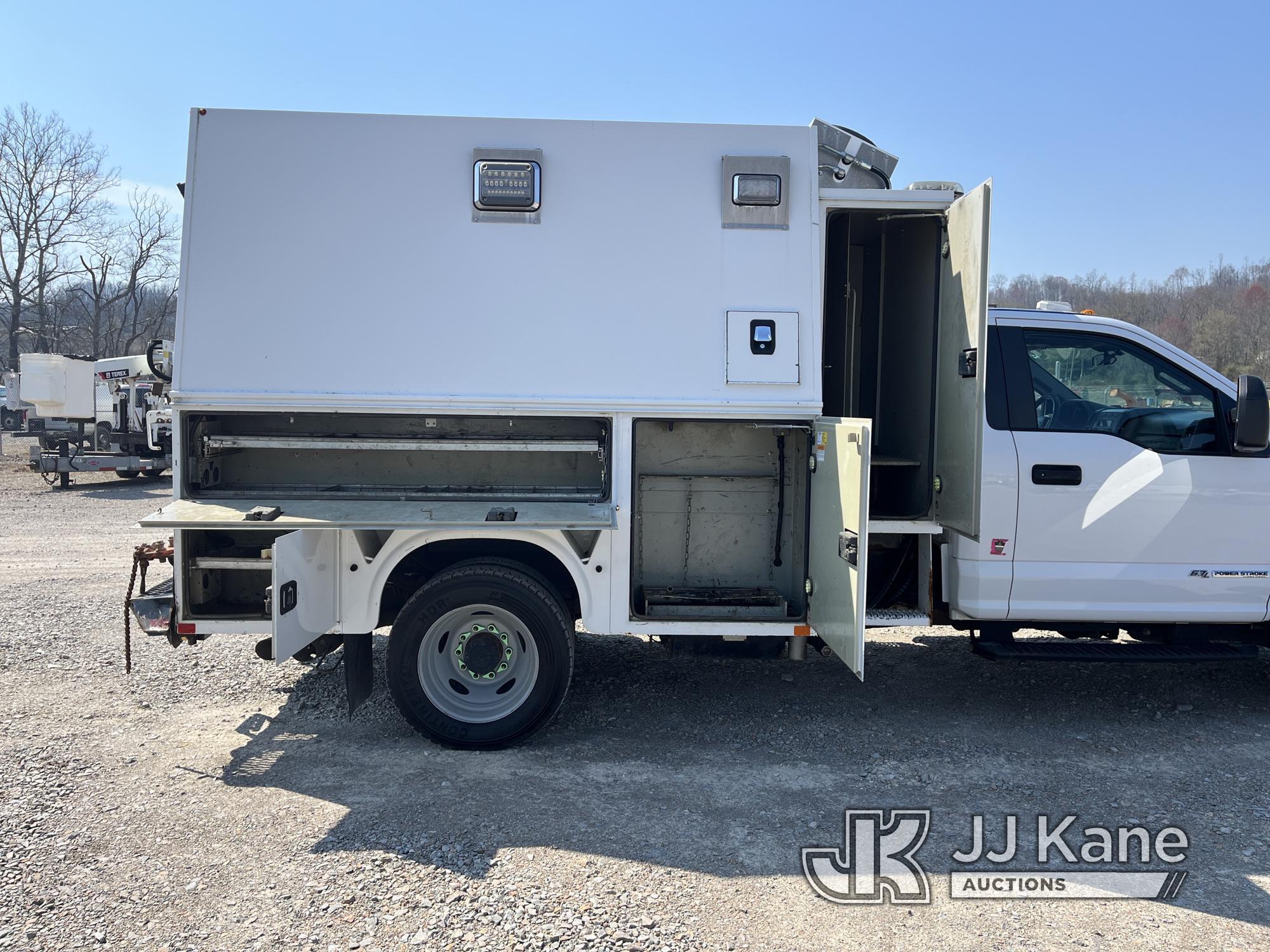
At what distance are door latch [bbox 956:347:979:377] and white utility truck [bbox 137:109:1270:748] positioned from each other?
2cm

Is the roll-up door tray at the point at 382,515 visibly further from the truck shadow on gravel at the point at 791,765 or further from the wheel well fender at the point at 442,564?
the truck shadow on gravel at the point at 791,765

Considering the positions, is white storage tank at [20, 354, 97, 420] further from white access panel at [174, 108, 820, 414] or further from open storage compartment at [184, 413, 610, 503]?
white access panel at [174, 108, 820, 414]

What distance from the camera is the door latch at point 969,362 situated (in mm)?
4391

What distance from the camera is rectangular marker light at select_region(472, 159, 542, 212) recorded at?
441 cm

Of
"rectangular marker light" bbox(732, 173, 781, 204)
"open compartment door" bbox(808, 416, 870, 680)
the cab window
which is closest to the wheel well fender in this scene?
"open compartment door" bbox(808, 416, 870, 680)

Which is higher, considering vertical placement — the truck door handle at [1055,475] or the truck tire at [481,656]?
the truck door handle at [1055,475]

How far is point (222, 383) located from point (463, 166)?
5.58ft

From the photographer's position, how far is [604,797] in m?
4.02

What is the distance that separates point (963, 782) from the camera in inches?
165

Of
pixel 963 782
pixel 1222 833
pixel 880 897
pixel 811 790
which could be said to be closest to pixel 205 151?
pixel 811 790

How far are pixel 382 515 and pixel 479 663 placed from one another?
94cm

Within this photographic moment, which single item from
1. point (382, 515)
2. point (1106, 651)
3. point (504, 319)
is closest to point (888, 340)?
point (1106, 651)

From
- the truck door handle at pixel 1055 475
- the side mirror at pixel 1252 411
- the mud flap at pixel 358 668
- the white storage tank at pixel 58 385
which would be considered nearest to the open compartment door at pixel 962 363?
the truck door handle at pixel 1055 475

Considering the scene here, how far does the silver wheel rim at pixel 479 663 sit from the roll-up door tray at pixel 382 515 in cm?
52
